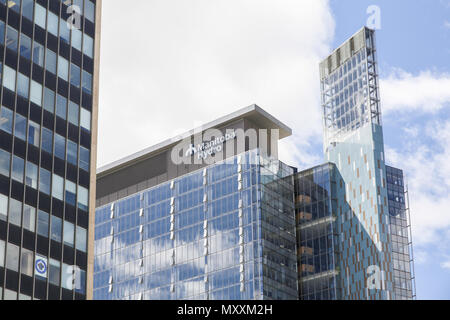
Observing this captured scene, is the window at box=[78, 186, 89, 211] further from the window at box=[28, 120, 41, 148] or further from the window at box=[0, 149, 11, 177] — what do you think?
the window at box=[0, 149, 11, 177]

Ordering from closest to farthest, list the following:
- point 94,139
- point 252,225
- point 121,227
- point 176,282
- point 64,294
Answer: point 64,294, point 94,139, point 252,225, point 176,282, point 121,227

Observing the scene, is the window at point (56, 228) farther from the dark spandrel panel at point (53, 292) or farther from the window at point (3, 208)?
the window at point (3, 208)

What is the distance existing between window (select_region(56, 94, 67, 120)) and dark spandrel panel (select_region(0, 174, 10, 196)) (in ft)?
36.3

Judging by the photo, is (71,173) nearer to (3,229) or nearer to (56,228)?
(56,228)

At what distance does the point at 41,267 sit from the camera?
7819 centimetres

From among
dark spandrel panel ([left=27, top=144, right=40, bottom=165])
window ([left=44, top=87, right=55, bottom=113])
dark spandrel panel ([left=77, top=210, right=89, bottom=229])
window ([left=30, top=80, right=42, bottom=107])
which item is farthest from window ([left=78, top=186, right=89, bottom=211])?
window ([left=30, top=80, right=42, bottom=107])

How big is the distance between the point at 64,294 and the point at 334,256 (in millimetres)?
79088

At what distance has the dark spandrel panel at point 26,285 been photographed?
75.6 meters

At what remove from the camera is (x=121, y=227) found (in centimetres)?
16938

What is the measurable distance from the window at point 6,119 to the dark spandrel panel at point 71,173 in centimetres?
811

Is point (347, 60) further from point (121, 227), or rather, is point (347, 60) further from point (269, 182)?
point (121, 227)

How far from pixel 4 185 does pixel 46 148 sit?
737 cm

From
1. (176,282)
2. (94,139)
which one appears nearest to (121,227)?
(176,282)

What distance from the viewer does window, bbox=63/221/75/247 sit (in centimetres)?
8231
